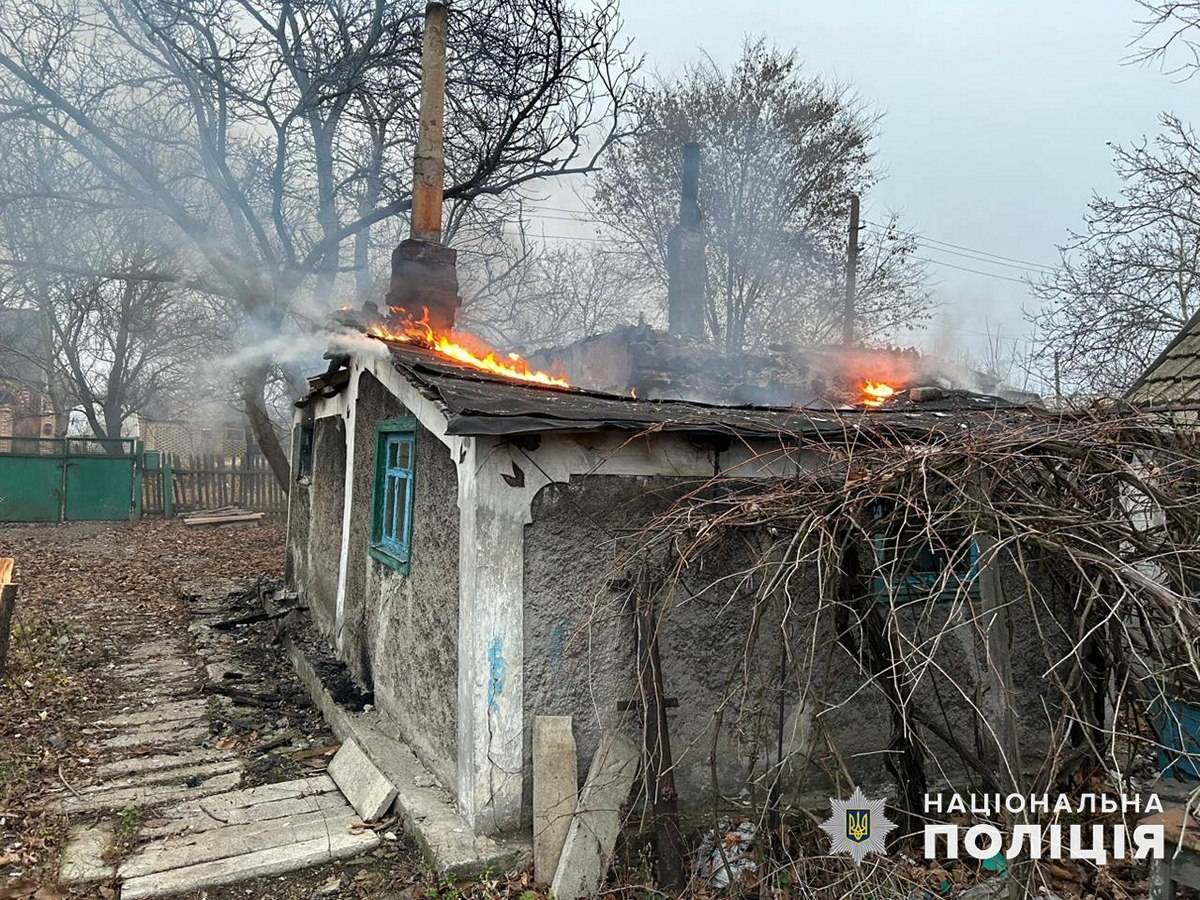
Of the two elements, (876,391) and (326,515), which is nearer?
(326,515)

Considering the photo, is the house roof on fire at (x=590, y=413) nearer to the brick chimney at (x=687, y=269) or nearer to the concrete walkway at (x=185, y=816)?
the concrete walkway at (x=185, y=816)

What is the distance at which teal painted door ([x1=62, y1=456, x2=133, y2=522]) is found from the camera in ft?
59.3

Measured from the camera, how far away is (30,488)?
17578mm

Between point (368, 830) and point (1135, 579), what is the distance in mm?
4544

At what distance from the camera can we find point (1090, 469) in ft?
11.2

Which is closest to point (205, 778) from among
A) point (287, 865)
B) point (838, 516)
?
point (287, 865)

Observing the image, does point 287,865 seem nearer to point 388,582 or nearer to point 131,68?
point 388,582

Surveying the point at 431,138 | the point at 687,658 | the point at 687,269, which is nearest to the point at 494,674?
the point at 687,658

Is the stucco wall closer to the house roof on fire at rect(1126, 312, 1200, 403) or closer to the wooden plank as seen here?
the house roof on fire at rect(1126, 312, 1200, 403)

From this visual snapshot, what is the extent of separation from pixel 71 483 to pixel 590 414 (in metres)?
18.7

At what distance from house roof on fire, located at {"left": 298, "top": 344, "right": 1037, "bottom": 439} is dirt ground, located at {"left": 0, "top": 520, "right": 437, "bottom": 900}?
2665 mm

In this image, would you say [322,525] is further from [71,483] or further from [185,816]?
[71,483]

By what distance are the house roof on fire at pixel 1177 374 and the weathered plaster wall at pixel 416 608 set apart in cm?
610

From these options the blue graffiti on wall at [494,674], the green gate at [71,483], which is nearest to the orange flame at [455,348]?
the blue graffiti on wall at [494,674]
